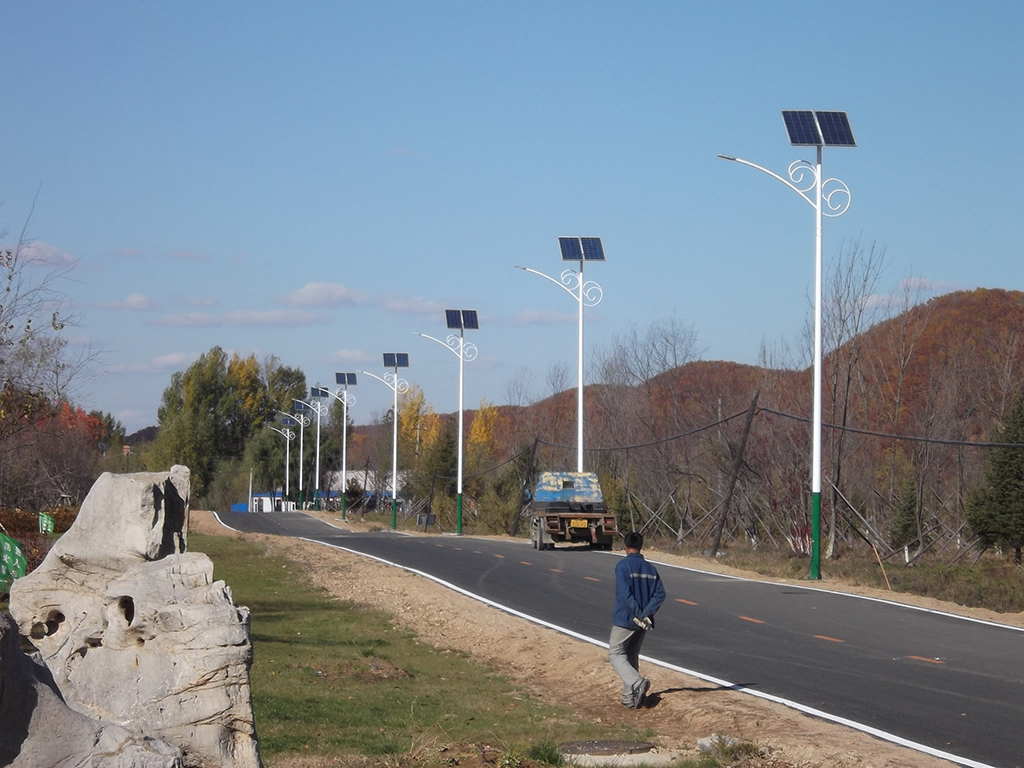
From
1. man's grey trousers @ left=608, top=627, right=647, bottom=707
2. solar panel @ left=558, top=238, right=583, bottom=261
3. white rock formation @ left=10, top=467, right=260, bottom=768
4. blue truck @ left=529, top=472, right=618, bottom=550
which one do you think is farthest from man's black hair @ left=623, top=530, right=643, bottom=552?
solar panel @ left=558, top=238, right=583, bottom=261

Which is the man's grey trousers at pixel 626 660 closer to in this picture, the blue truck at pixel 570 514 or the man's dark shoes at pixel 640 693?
the man's dark shoes at pixel 640 693

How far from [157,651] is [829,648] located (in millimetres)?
11197

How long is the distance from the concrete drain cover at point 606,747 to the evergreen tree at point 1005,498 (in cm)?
2073

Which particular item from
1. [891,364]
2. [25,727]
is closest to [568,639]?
[25,727]

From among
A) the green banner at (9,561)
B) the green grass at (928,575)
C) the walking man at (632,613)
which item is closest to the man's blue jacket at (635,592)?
the walking man at (632,613)

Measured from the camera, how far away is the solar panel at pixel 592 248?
1606 inches

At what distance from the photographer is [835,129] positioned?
25859 mm

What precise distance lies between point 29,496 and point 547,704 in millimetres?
16031

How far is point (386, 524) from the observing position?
67125 mm

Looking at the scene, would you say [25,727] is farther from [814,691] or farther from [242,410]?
[242,410]

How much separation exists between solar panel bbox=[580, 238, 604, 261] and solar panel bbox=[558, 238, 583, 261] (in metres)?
0.21

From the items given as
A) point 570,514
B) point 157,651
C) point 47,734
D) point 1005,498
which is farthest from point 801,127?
point 47,734

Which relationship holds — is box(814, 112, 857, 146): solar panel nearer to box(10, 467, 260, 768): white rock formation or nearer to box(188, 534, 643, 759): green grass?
box(188, 534, 643, 759): green grass

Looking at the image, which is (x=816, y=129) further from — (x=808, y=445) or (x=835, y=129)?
(x=808, y=445)
